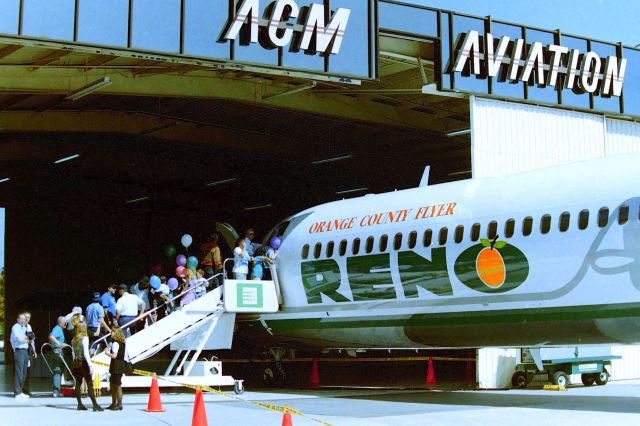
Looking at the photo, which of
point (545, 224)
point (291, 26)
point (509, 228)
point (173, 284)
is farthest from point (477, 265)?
point (173, 284)

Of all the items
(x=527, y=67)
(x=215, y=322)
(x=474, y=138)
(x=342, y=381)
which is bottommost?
(x=342, y=381)

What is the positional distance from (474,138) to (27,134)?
1769cm

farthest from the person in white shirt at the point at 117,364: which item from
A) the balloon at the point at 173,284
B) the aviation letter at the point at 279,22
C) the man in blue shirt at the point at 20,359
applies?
the aviation letter at the point at 279,22

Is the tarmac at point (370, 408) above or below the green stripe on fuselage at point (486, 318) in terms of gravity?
below

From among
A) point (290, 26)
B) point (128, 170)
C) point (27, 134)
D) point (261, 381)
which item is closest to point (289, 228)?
point (290, 26)

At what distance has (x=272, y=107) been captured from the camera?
1259 inches

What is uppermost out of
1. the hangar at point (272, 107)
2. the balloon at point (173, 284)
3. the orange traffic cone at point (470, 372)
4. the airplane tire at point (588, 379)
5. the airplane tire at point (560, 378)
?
the hangar at point (272, 107)

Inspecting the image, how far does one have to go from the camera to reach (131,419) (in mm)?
17656

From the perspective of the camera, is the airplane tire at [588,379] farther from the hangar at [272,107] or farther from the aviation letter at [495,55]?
the aviation letter at [495,55]

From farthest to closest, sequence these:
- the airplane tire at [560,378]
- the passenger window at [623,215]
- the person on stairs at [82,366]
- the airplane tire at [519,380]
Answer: the airplane tire at [519,380] → the airplane tire at [560,378] → the person on stairs at [82,366] → the passenger window at [623,215]

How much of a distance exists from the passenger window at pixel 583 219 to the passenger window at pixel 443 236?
10.8 ft

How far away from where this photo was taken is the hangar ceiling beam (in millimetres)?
28000

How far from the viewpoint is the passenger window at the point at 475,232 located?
66.8 ft

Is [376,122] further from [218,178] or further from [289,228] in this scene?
[218,178]
